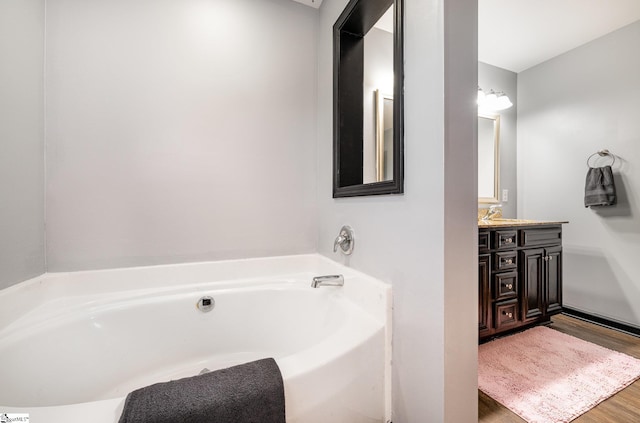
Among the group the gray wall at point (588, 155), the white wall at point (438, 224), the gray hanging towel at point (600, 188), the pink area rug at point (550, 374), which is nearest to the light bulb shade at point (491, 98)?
the gray wall at point (588, 155)

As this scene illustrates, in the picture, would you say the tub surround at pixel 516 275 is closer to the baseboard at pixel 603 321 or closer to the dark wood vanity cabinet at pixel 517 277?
the dark wood vanity cabinet at pixel 517 277

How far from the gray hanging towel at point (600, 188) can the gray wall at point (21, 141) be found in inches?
148

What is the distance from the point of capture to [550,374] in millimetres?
1491

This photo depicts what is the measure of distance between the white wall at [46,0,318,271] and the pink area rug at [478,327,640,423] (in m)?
1.38

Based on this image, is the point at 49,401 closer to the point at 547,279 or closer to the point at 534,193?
the point at 547,279

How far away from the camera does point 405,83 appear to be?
37.4 inches

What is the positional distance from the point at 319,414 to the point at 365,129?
157 centimetres

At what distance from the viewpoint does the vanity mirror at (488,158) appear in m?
2.46

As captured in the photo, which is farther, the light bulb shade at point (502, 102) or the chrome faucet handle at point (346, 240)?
the light bulb shade at point (502, 102)

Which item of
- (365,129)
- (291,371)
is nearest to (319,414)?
(291,371)

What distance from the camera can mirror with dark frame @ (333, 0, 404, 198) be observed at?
98cm

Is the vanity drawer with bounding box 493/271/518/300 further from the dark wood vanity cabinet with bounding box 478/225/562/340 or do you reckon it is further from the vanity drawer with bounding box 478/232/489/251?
the vanity drawer with bounding box 478/232/489/251

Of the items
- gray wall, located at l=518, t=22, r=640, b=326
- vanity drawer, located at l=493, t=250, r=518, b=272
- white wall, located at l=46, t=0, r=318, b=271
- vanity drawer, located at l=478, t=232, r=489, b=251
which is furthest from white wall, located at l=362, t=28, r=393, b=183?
gray wall, located at l=518, t=22, r=640, b=326

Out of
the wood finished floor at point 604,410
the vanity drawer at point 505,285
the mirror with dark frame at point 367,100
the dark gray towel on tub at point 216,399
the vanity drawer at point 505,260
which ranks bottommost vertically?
the wood finished floor at point 604,410
